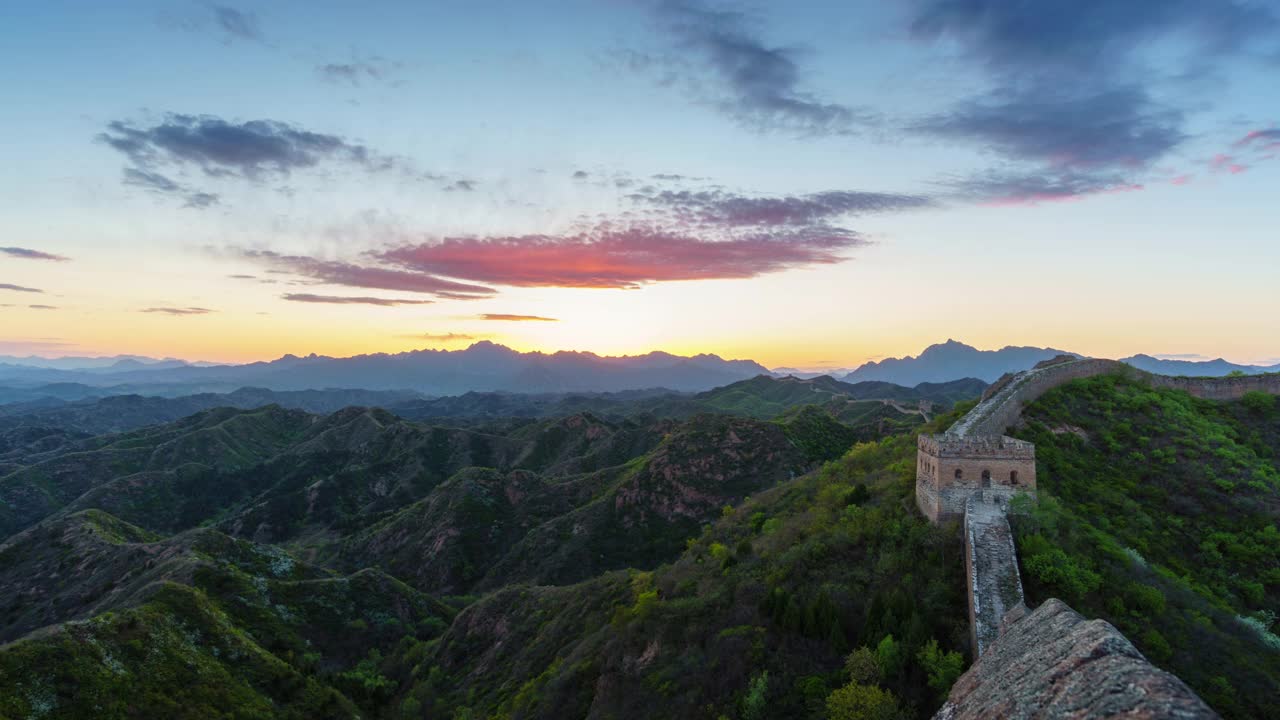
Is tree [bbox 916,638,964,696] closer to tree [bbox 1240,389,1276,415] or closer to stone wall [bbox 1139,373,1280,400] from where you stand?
stone wall [bbox 1139,373,1280,400]

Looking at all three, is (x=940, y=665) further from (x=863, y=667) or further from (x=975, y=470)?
(x=975, y=470)

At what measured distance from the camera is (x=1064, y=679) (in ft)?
38.0

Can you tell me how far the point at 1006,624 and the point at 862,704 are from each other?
17.8 feet

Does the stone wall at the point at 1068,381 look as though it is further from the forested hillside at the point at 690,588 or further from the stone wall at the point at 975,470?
the stone wall at the point at 975,470

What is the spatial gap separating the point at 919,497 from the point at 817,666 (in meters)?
10.7

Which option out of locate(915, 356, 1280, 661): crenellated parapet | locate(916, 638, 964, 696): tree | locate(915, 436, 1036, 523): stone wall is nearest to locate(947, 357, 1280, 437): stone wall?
locate(915, 356, 1280, 661): crenellated parapet

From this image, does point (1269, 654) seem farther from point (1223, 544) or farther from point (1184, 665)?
point (1223, 544)

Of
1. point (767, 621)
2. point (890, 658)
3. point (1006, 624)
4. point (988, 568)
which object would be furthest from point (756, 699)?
point (988, 568)

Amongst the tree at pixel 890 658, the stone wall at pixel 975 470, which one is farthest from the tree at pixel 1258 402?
the tree at pixel 890 658

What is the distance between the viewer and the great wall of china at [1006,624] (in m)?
10.0

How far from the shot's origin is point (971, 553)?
70.9ft

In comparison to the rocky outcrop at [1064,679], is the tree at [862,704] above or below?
below

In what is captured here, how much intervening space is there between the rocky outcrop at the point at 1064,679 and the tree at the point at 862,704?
202 centimetres

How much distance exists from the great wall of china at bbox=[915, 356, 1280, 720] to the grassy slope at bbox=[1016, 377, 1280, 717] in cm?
138
